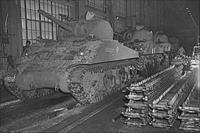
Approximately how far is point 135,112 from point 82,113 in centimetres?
200

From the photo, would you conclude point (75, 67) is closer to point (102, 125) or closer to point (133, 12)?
point (102, 125)

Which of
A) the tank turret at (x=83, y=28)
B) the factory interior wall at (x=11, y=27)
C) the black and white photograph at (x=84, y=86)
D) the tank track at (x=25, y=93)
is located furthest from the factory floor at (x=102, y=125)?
the factory interior wall at (x=11, y=27)

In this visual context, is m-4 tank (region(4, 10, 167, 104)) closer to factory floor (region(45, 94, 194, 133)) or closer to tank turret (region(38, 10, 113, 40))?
tank turret (region(38, 10, 113, 40))

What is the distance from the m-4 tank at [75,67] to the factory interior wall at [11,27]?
555cm

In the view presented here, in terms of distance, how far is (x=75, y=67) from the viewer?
8234mm

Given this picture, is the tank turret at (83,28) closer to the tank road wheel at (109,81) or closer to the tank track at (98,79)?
the tank track at (98,79)

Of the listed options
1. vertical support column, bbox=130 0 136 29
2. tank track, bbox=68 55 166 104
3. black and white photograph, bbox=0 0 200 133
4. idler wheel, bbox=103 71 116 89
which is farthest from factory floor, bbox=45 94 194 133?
vertical support column, bbox=130 0 136 29

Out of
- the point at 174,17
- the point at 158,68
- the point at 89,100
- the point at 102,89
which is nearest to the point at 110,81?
the point at 102,89

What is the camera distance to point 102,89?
32.3 feet

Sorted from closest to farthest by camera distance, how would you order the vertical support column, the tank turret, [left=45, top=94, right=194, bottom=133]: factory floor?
[left=45, top=94, right=194, bottom=133]: factory floor
the tank turret
the vertical support column

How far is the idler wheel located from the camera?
10.1 meters

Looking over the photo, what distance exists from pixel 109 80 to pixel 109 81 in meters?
0.04

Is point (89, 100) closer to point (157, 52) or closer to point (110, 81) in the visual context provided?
point (110, 81)

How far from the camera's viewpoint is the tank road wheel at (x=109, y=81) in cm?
1015
